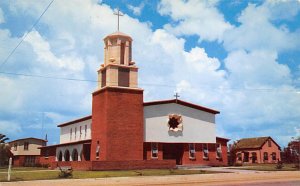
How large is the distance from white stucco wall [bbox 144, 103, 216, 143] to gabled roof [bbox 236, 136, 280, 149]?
23133 millimetres

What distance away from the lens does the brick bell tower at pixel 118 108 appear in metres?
40.4

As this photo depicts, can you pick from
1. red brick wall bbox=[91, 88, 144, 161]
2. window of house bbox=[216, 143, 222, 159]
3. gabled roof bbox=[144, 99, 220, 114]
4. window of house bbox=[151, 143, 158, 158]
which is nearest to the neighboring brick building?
red brick wall bbox=[91, 88, 144, 161]

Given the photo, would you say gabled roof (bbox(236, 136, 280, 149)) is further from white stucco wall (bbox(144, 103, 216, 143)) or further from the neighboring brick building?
the neighboring brick building

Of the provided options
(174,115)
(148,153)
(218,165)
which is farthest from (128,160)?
(218,165)

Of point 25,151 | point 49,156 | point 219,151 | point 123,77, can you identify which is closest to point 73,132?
point 49,156

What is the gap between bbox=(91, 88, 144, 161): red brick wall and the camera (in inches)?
1583

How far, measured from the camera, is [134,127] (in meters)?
41.6

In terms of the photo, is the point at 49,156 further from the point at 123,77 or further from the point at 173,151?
the point at 123,77

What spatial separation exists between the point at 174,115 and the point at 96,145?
9.78m

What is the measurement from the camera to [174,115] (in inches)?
1762

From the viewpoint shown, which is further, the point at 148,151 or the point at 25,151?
the point at 25,151

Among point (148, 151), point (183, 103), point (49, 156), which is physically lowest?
point (49, 156)

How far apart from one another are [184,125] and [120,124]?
8.59 m

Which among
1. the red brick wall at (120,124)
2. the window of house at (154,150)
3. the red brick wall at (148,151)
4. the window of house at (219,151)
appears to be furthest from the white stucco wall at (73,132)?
the window of house at (219,151)
